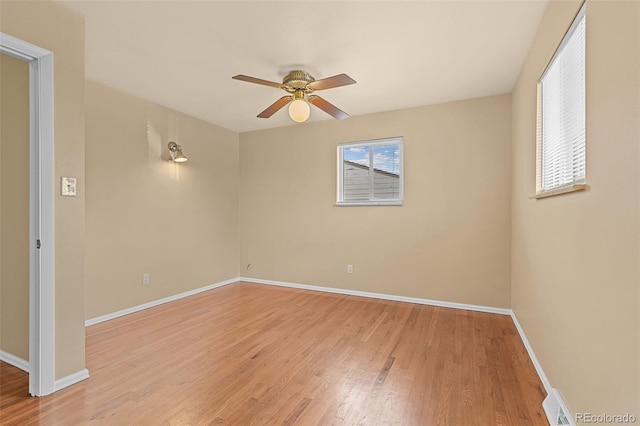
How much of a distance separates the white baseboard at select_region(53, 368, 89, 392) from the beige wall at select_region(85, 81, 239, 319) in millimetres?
1239

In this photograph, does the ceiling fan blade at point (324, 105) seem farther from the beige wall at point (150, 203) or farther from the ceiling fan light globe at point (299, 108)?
the beige wall at point (150, 203)

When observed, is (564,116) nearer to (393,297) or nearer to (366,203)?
(366,203)

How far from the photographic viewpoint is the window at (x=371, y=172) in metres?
4.01

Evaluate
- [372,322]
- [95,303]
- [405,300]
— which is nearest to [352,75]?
[372,322]

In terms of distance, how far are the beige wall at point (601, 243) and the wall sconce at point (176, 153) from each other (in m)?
3.74

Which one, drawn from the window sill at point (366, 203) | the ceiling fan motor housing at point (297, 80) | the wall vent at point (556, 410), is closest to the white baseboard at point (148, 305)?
the window sill at point (366, 203)

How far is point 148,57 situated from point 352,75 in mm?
1842

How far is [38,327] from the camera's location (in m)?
1.85

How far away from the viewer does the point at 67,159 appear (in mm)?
1976

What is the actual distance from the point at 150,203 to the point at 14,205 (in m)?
1.55

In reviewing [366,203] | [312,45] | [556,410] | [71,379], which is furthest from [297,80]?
[556,410]

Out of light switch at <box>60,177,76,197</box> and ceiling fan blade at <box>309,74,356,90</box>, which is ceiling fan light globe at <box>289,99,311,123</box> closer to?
ceiling fan blade at <box>309,74,356,90</box>

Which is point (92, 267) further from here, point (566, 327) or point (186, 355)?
point (566, 327)

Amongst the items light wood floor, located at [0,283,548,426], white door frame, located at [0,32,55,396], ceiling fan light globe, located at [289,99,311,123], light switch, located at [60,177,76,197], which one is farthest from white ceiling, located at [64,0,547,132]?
light wood floor, located at [0,283,548,426]
